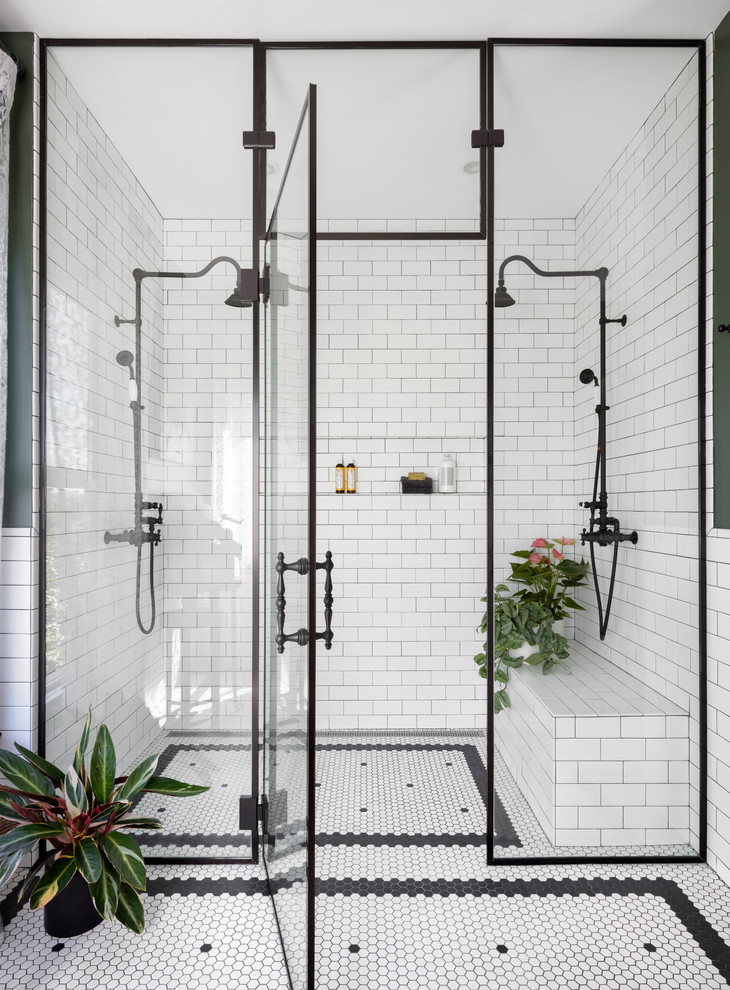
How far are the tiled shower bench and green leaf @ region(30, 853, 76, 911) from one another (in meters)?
1.34

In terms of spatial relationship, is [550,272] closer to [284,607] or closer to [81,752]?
[284,607]

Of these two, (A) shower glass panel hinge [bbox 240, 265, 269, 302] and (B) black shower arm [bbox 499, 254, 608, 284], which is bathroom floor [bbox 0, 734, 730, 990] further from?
(B) black shower arm [bbox 499, 254, 608, 284]

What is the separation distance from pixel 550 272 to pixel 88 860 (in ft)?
7.47

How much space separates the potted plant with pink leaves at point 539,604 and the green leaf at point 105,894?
1251 millimetres

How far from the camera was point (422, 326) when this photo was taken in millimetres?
2717

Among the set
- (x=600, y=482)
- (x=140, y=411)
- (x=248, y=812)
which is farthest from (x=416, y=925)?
(x=140, y=411)

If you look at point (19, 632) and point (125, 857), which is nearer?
point (125, 857)

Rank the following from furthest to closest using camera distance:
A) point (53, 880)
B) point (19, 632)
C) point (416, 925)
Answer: point (19, 632) → point (416, 925) → point (53, 880)

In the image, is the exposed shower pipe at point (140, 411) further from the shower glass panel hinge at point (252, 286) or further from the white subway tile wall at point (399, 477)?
the white subway tile wall at point (399, 477)

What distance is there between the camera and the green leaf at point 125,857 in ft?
4.94

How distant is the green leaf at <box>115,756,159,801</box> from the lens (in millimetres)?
1689

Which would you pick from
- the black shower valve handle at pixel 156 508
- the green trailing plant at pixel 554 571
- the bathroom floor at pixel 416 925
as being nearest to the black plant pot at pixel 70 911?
the bathroom floor at pixel 416 925

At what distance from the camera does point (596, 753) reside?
1.98 m

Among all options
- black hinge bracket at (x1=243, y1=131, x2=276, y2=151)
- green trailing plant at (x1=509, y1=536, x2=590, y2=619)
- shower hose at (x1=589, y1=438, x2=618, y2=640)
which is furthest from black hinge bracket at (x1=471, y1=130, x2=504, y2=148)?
green trailing plant at (x1=509, y1=536, x2=590, y2=619)
